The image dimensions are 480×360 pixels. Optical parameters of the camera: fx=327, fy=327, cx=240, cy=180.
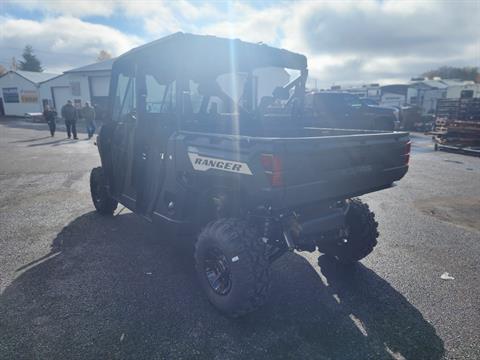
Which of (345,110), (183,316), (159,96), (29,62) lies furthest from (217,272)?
(29,62)

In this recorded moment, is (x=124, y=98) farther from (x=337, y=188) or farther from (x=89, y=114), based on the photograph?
(x=89, y=114)

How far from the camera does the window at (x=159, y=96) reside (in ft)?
11.9

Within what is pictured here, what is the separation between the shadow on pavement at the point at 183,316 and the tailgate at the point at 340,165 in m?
1.10

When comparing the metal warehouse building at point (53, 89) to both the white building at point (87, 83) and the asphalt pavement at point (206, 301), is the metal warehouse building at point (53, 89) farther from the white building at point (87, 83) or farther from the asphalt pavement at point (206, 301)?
the asphalt pavement at point (206, 301)

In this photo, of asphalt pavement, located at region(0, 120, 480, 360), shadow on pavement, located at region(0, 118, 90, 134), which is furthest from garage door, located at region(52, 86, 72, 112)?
asphalt pavement, located at region(0, 120, 480, 360)

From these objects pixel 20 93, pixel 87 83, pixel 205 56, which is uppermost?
pixel 87 83

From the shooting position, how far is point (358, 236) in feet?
12.1

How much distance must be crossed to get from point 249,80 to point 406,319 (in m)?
3.16

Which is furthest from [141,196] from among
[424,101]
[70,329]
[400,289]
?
[424,101]

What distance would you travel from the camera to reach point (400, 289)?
134 inches

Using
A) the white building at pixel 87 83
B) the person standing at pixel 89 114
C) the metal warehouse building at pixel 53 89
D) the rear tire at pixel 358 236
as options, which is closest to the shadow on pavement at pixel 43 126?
the metal warehouse building at pixel 53 89

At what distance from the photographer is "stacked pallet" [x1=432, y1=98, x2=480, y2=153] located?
41.1 feet

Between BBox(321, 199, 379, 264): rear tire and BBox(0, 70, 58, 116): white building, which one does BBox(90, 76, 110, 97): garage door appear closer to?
BBox(0, 70, 58, 116): white building

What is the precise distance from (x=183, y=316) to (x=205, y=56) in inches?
103
